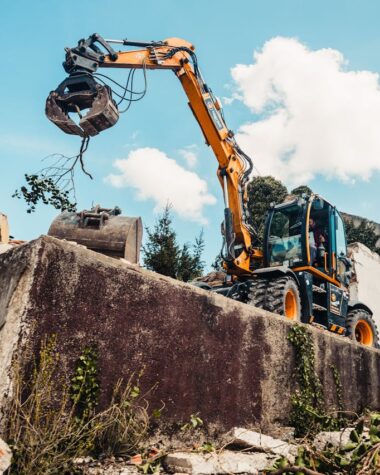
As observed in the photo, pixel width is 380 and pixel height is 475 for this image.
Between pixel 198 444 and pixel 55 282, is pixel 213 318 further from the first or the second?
pixel 55 282

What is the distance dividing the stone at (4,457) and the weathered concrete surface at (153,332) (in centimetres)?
29

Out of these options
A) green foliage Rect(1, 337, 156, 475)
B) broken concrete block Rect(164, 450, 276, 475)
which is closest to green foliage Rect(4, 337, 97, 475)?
green foliage Rect(1, 337, 156, 475)

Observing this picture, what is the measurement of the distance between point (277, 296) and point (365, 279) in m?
12.0

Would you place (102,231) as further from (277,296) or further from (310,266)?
(310,266)

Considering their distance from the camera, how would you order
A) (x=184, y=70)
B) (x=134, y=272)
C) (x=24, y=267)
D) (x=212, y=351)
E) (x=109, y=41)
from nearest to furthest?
(x=24, y=267), (x=134, y=272), (x=212, y=351), (x=109, y=41), (x=184, y=70)

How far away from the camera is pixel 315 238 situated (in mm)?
9258

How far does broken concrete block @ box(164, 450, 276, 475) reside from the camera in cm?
297

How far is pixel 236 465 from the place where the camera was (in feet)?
10.5

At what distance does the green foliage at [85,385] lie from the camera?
2902 millimetres

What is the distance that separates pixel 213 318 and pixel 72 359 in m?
1.54

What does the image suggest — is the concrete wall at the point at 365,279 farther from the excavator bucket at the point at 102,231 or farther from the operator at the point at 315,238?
the excavator bucket at the point at 102,231

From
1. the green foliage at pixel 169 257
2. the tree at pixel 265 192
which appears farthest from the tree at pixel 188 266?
the tree at pixel 265 192

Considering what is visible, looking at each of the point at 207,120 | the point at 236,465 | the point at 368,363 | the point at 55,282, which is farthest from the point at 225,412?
the point at 207,120

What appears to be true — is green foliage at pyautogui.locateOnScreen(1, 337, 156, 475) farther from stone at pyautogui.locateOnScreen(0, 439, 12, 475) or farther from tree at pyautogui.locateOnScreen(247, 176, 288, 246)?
tree at pyautogui.locateOnScreen(247, 176, 288, 246)
